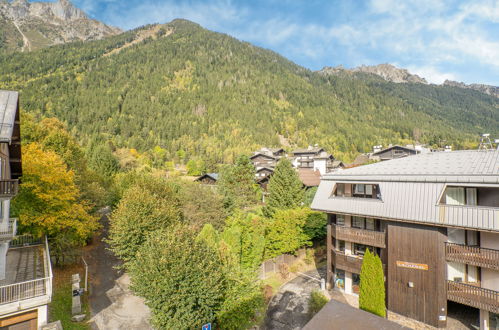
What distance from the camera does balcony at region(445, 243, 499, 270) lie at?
13.8 m

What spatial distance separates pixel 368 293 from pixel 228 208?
2262 cm

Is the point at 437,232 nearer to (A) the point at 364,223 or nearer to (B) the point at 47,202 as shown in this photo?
(A) the point at 364,223

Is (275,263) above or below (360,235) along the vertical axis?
below

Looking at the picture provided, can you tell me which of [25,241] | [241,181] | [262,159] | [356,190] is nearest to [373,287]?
[356,190]

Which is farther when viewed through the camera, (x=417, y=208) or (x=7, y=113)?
(x=417, y=208)

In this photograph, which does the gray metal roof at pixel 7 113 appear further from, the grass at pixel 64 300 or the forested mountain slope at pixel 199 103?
the forested mountain slope at pixel 199 103

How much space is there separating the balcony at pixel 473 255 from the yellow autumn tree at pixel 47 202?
2831 cm

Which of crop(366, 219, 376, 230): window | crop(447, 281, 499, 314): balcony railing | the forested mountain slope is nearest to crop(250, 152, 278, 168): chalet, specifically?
the forested mountain slope

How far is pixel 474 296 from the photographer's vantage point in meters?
14.2

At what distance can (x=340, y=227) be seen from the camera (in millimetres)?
20031

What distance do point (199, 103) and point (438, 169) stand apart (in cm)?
13015

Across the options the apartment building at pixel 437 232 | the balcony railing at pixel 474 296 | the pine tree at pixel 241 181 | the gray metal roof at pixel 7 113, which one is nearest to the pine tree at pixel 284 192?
the pine tree at pixel 241 181

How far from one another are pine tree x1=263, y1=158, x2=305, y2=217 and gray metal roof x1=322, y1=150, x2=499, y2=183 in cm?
1737

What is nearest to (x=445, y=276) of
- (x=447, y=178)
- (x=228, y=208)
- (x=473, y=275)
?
(x=473, y=275)
